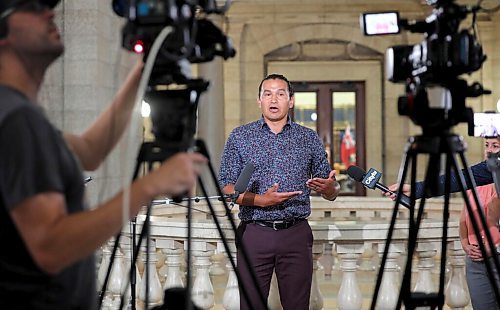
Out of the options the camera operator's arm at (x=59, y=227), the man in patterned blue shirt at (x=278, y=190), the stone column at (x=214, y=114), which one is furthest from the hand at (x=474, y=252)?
the stone column at (x=214, y=114)

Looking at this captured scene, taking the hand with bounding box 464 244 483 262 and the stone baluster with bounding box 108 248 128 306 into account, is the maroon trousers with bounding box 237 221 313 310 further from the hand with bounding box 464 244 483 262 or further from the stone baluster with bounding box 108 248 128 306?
the stone baluster with bounding box 108 248 128 306

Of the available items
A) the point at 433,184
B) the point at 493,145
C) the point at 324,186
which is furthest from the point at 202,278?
the point at 433,184

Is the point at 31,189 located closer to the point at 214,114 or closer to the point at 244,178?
the point at 244,178

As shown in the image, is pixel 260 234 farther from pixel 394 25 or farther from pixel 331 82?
pixel 331 82

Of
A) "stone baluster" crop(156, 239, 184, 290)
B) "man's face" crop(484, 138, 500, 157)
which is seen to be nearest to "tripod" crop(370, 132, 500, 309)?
"man's face" crop(484, 138, 500, 157)

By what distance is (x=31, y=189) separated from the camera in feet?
5.72

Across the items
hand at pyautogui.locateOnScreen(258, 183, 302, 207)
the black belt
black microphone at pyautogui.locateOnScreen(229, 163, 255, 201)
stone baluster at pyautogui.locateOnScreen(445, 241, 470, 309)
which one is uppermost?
black microphone at pyautogui.locateOnScreen(229, 163, 255, 201)

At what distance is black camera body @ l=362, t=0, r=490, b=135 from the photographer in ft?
8.79

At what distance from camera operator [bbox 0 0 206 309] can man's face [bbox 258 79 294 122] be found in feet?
8.02

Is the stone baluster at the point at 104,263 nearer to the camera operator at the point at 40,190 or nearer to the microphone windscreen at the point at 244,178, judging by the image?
the microphone windscreen at the point at 244,178

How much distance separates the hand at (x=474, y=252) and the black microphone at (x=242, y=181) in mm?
1274

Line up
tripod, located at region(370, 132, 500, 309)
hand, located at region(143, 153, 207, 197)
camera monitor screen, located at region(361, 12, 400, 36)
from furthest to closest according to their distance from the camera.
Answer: camera monitor screen, located at region(361, 12, 400, 36)
tripod, located at region(370, 132, 500, 309)
hand, located at region(143, 153, 207, 197)

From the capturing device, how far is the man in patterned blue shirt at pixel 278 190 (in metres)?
4.16

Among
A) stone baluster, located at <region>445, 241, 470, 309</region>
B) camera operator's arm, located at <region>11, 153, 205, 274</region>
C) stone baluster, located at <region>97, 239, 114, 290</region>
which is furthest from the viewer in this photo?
stone baluster, located at <region>97, 239, 114, 290</region>
